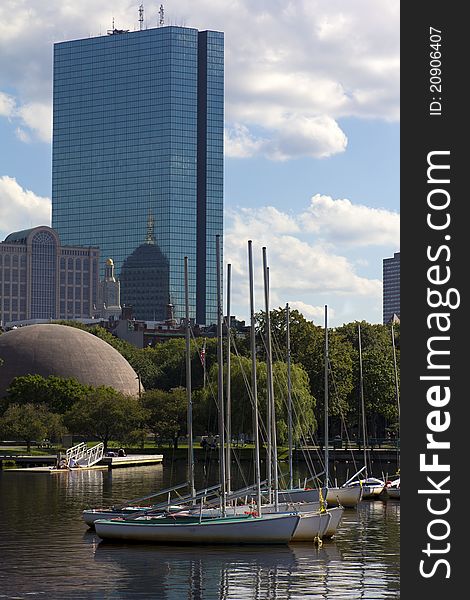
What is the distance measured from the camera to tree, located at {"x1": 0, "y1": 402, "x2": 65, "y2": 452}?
4240 inches

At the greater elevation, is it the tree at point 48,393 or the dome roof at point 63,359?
the dome roof at point 63,359

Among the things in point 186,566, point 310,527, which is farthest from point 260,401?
point 186,566


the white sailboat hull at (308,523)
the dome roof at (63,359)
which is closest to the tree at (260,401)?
the dome roof at (63,359)

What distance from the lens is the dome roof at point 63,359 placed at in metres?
145

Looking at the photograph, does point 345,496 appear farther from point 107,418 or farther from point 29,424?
point 29,424

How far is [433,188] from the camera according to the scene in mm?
19406

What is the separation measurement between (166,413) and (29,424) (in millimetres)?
12335

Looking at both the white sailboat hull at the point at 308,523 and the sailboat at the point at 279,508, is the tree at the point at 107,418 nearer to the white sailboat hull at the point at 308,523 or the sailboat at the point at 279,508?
the sailboat at the point at 279,508

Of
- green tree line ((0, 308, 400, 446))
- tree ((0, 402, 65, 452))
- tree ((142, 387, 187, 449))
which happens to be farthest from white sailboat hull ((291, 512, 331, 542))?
tree ((0, 402, 65, 452))

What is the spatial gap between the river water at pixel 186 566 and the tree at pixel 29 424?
1926 inches

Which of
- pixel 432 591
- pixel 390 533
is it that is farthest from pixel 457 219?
pixel 390 533

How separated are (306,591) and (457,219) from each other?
783 inches

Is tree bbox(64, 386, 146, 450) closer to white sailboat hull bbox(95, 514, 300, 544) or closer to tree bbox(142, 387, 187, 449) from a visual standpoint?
tree bbox(142, 387, 187, 449)

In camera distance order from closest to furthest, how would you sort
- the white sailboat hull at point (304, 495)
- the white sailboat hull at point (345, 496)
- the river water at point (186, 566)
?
the river water at point (186, 566) → the white sailboat hull at point (304, 495) → the white sailboat hull at point (345, 496)
